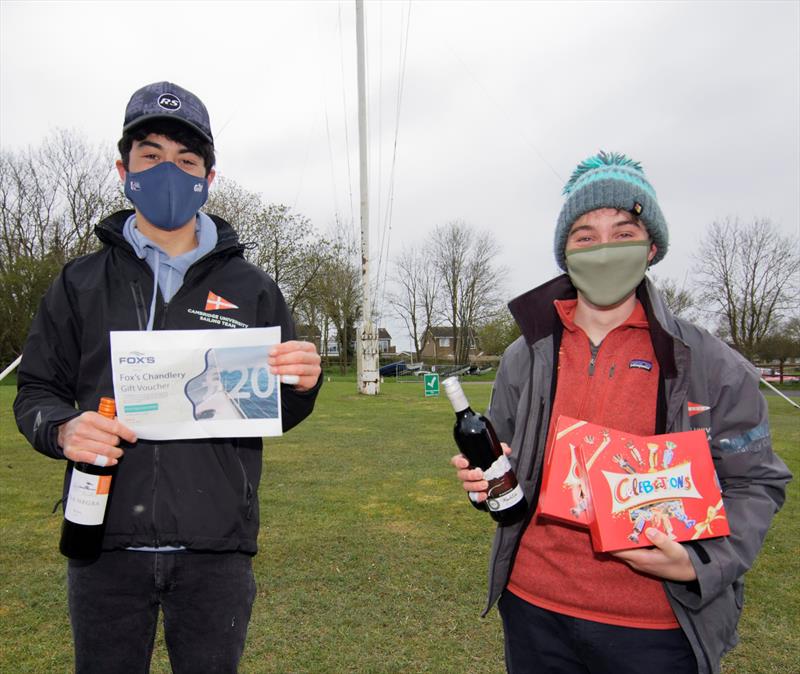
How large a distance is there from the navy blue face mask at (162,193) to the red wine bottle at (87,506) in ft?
2.37

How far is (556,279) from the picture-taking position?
244cm

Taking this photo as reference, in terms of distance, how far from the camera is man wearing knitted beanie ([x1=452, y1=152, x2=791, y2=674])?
188cm

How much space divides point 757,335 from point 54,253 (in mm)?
47896

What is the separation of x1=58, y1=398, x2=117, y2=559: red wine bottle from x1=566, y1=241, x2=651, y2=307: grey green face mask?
169 centimetres

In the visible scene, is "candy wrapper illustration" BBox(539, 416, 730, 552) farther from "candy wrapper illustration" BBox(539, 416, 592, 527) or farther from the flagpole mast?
the flagpole mast

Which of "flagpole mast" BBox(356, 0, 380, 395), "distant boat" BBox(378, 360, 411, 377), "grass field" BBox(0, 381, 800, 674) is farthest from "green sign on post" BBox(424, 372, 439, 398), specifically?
"distant boat" BBox(378, 360, 411, 377)

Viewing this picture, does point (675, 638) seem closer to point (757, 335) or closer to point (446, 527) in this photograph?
point (446, 527)

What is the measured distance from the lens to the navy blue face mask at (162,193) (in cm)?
223

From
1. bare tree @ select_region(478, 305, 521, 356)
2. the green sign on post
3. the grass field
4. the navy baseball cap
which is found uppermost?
bare tree @ select_region(478, 305, 521, 356)

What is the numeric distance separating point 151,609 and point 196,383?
0.83 m

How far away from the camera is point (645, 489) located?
1824 mm

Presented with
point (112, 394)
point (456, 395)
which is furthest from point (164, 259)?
point (456, 395)

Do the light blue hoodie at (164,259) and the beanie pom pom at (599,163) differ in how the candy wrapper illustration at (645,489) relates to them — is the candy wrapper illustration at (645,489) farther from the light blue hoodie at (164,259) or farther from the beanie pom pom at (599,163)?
the light blue hoodie at (164,259)

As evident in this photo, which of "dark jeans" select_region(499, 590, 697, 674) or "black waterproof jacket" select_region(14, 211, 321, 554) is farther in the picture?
"black waterproof jacket" select_region(14, 211, 321, 554)
